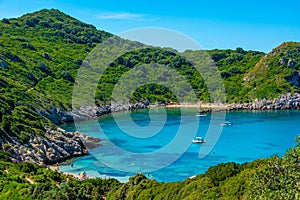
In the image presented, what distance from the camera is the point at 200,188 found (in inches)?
780

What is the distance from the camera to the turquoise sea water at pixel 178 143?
44.0 m

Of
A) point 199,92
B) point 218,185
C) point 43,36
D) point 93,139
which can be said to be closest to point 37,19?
point 43,36

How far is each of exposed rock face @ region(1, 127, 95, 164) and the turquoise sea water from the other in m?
1.98

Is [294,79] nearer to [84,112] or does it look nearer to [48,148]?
[84,112]

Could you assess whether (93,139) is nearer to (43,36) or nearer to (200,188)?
(200,188)

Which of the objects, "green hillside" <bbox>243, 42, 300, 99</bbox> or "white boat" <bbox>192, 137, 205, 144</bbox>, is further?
"green hillside" <bbox>243, 42, 300, 99</bbox>

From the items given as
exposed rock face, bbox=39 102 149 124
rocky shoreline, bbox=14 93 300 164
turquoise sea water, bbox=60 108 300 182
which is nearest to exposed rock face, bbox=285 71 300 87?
turquoise sea water, bbox=60 108 300 182

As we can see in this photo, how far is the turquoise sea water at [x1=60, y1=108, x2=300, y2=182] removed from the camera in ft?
144

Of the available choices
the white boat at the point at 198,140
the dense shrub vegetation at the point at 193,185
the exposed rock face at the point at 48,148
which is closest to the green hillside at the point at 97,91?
the dense shrub vegetation at the point at 193,185

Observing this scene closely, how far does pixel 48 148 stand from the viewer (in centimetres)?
4638

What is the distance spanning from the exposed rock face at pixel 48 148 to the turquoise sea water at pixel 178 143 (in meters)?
1.98

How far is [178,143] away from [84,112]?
30.6m

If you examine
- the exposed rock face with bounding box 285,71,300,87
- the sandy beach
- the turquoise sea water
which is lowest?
the turquoise sea water

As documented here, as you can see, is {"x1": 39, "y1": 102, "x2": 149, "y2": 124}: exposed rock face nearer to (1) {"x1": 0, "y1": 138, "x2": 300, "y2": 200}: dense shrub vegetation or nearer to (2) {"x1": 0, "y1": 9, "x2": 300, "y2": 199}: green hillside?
(2) {"x1": 0, "y1": 9, "x2": 300, "y2": 199}: green hillside
